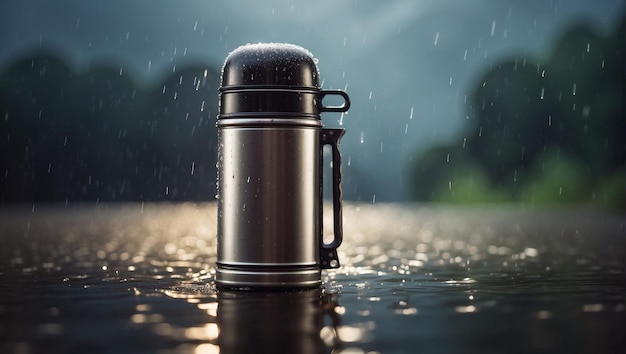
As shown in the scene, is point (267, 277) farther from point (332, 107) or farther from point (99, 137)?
point (99, 137)

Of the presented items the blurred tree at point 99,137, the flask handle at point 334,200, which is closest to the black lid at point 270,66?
the flask handle at point 334,200

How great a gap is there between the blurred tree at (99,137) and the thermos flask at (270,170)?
7825 centimetres

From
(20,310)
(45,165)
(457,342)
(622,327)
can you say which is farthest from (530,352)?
(45,165)

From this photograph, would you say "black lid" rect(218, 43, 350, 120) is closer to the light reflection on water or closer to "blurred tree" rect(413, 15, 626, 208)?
the light reflection on water

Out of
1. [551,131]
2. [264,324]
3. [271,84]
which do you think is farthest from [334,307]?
[551,131]

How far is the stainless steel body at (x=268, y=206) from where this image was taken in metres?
9.01

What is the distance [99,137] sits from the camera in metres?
118

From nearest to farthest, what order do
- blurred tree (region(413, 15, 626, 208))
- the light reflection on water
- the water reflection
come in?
the water reflection < the light reflection on water < blurred tree (region(413, 15, 626, 208))

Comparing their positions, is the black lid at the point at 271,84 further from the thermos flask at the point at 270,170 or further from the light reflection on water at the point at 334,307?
the light reflection on water at the point at 334,307

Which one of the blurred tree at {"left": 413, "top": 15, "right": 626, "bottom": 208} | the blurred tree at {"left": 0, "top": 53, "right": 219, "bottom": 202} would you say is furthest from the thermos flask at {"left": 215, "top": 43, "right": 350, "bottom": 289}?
the blurred tree at {"left": 0, "top": 53, "right": 219, "bottom": 202}

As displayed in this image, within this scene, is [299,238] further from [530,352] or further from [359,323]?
[530,352]

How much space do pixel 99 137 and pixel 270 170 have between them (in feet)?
364

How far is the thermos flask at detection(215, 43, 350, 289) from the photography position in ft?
29.6

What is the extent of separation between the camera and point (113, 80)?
427 feet
